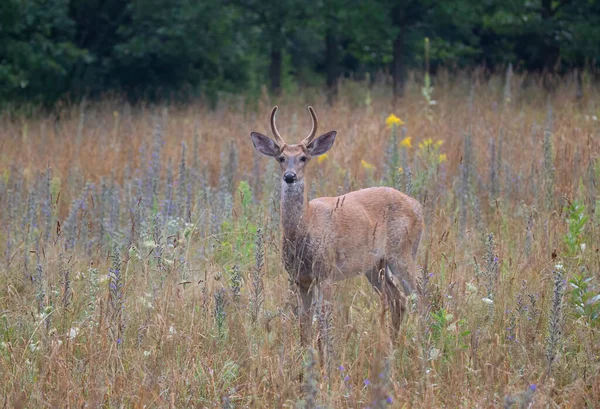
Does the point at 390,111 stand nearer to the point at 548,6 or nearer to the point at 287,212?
the point at 287,212

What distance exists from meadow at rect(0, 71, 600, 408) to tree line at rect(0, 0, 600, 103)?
8791mm

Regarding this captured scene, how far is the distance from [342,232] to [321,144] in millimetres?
666

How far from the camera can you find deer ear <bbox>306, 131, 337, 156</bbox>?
532cm

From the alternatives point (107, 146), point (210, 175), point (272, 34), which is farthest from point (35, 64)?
point (210, 175)

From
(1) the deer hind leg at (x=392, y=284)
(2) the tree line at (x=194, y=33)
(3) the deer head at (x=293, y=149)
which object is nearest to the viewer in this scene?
(3) the deer head at (x=293, y=149)

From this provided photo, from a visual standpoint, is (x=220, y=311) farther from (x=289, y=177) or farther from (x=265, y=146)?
(x=265, y=146)

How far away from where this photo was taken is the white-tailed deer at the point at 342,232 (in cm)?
478

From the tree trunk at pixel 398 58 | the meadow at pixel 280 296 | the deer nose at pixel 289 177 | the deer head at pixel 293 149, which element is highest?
the deer head at pixel 293 149

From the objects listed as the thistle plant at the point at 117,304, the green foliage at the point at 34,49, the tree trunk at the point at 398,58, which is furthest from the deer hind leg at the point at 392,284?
the tree trunk at the point at 398,58

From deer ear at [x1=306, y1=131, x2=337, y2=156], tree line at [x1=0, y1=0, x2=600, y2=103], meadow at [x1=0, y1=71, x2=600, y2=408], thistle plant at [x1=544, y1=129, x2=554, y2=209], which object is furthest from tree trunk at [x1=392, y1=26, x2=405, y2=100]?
deer ear at [x1=306, y1=131, x2=337, y2=156]

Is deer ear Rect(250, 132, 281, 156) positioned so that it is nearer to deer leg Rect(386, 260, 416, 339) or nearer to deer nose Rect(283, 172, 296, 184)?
deer nose Rect(283, 172, 296, 184)

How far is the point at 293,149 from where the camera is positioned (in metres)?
5.23

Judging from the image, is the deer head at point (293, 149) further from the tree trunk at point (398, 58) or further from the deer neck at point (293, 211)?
the tree trunk at point (398, 58)

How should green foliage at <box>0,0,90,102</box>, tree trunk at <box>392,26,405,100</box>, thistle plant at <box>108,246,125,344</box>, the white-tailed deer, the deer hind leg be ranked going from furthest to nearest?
tree trunk at <box>392,26,405,100</box>, green foliage at <box>0,0,90,102</box>, the deer hind leg, the white-tailed deer, thistle plant at <box>108,246,125,344</box>
